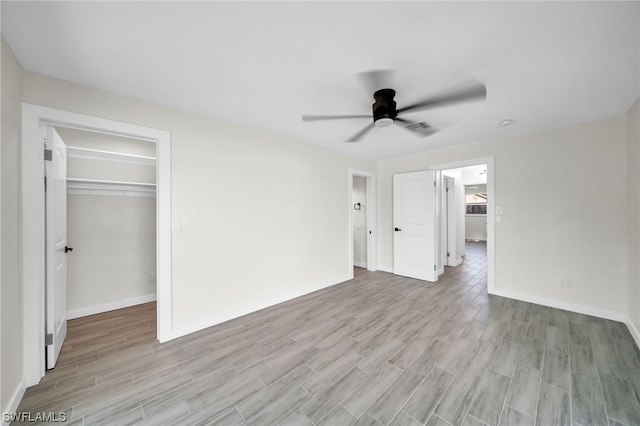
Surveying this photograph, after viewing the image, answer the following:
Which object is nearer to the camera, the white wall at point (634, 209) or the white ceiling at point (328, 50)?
the white ceiling at point (328, 50)

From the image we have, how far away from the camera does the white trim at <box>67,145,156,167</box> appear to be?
2.95 metres

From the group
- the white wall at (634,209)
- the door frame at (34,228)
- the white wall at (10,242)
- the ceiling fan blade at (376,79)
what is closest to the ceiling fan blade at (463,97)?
the ceiling fan blade at (376,79)

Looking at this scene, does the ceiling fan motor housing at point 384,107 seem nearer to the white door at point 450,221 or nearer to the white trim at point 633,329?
the white trim at point 633,329

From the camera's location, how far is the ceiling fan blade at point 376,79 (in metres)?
1.88

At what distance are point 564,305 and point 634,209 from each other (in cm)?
139

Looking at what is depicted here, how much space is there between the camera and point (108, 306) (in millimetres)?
3160

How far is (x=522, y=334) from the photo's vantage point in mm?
2516

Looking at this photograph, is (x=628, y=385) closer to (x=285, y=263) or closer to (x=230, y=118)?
(x=285, y=263)

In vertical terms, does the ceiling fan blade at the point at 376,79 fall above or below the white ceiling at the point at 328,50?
below

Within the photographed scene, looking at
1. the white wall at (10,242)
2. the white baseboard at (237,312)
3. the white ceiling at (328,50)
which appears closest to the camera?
the white ceiling at (328,50)

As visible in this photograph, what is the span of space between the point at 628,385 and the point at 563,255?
1.83 m

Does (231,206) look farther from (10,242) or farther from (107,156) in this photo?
(107,156)

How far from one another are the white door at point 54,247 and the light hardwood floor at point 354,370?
25cm

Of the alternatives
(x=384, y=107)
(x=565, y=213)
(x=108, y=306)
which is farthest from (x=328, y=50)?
(x=108, y=306)
